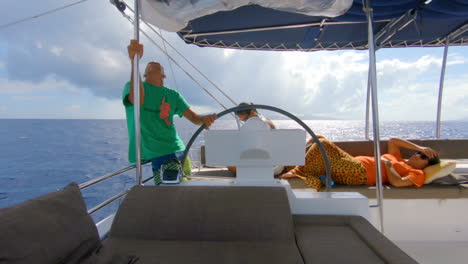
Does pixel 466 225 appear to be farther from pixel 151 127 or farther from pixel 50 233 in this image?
pixel 50 233

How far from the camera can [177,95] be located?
196 centimetres

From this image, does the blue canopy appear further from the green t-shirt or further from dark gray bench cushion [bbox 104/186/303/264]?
dark gray bench cushion [bbox 104/186/303/264]

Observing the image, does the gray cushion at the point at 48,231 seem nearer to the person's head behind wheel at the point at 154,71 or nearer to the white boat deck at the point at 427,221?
the person's head behind wheel at the point at 154,71

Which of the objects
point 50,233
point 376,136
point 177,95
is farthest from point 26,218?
point 376,136

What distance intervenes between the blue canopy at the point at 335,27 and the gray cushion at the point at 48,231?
5.75ft

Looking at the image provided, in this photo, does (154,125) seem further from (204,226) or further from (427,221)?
(427,221)

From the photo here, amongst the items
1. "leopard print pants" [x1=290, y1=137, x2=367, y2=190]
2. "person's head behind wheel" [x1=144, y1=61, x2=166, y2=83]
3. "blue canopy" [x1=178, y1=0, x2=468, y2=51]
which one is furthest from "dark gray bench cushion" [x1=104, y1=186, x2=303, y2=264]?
"blue canopy" [x1=178, y1=0, x2=468, y2=51]

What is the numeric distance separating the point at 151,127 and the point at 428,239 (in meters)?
2.29

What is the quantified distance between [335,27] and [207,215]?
2153 millimetres

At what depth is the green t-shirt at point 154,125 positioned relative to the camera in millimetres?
1718

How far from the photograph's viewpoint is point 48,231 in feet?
2.45

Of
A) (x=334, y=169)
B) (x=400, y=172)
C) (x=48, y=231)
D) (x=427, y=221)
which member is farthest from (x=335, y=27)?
(x=48, y=231)

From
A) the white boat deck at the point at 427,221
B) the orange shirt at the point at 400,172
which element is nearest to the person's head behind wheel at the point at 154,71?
the orange shirt at the point at 400,172

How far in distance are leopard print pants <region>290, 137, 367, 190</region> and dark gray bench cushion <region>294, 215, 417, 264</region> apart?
0.92 meters
